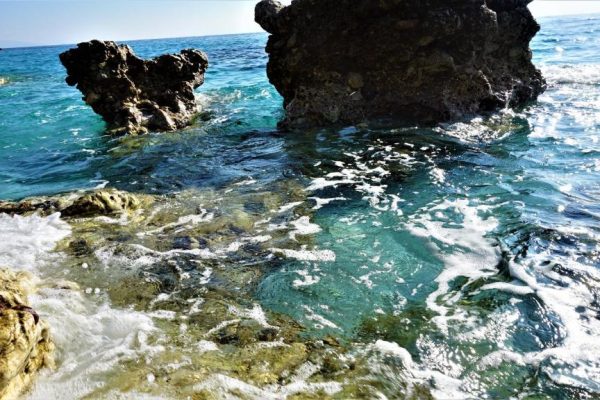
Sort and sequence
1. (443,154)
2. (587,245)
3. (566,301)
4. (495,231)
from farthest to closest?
(443,154) → (495,231) → (587,245) → (566,301)

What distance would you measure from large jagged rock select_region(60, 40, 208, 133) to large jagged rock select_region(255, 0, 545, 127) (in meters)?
3.90

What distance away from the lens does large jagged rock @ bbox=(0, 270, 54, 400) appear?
3.10 metres

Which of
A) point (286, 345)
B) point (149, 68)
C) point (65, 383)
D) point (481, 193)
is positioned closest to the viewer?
point (65, 383)

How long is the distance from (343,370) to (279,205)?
383 centimetres

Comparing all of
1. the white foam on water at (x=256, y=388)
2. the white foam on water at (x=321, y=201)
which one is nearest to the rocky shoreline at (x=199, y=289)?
the white foam on water at (x=256, y=388)

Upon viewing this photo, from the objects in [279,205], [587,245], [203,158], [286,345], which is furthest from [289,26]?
[286,345]

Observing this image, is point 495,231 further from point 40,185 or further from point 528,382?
point 40,185

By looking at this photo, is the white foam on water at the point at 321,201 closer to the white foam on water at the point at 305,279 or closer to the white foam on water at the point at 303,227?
the white foam on water at the point at 303,227

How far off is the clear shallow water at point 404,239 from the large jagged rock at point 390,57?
934mm

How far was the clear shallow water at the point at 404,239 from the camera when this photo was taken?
3775mm

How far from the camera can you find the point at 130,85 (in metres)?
13.5

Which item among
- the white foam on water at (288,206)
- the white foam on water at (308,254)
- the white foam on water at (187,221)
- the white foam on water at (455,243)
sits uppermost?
the white foam on water at (187,221)

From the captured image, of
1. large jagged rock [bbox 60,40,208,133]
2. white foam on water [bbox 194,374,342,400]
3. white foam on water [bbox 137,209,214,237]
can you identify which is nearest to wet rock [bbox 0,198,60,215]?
white foam on water [bbox 137,209,214,237]

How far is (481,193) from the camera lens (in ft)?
23.1
